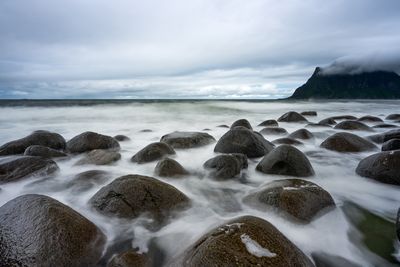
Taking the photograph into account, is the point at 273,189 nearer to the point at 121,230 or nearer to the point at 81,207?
the point at 121,230

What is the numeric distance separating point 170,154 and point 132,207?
288cm

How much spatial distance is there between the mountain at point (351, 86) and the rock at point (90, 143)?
93.3 meters

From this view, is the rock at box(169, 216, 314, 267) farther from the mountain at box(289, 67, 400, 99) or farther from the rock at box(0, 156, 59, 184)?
the mountain at box(289, 67, 400, 99)

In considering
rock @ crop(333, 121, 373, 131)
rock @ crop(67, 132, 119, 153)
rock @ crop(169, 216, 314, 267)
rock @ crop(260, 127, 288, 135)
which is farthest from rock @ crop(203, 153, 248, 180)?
rock @ crop(333, 121, 373, 131)

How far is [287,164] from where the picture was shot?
4.84 meters

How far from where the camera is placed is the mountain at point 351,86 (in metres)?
92.0

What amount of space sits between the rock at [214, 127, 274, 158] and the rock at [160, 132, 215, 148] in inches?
38.8

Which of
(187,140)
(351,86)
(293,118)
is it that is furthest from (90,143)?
(351,86)

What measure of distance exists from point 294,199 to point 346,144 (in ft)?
12.6

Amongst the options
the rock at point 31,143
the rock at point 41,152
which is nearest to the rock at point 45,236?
the rock at point 41,152

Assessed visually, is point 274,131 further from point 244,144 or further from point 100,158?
point 100,158

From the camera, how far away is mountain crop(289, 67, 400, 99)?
92.0 metres

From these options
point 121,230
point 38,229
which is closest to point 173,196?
point 121,230

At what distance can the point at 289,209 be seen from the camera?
3412 millimetres
